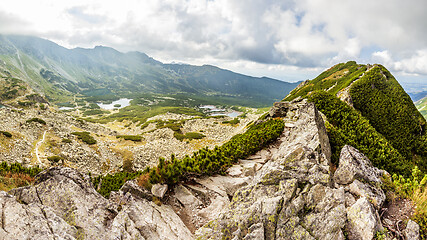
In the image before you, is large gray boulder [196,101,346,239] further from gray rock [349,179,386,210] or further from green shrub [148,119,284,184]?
green shrub [148,119,284,184]

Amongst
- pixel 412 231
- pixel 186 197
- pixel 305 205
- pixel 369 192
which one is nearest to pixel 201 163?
pixel 186 197

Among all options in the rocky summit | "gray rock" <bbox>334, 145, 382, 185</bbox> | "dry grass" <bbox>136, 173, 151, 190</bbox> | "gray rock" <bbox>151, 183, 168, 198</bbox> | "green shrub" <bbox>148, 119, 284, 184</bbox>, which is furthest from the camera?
"green shrub" <bbox>148, 119, 284, 184</bbox>

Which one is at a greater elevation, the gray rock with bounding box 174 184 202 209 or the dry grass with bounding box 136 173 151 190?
the dry grass with bounding box 136 173 151 190

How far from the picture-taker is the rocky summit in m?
6.29

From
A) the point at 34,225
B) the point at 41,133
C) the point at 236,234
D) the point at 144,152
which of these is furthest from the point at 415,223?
the point at 41,133

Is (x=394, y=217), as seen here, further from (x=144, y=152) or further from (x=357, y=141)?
(x=144, y=152)

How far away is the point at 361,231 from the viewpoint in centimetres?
620

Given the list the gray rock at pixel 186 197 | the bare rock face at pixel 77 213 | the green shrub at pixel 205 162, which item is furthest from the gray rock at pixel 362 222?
the green shrub at pixel 205 162

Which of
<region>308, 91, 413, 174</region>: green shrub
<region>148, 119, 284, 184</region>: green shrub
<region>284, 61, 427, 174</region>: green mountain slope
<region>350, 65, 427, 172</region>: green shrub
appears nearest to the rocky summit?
<region>148, 119, 284, 184</region>: green shrub

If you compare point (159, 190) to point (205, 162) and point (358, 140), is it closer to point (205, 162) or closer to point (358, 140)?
point (205, 162)

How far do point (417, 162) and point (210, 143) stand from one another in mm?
35082

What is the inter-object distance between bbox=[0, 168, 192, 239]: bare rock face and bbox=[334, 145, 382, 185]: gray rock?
298 inches

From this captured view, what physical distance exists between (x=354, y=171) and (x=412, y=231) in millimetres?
2794

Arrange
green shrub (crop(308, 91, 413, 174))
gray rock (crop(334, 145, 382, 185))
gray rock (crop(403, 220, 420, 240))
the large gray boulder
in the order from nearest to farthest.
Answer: gray rock (crop(403, 220, 420, 240)), the large gray boulder, gray rock (crop(334, 145, 382, 185)), green shrub (crop(308, 91, 413, 174))
